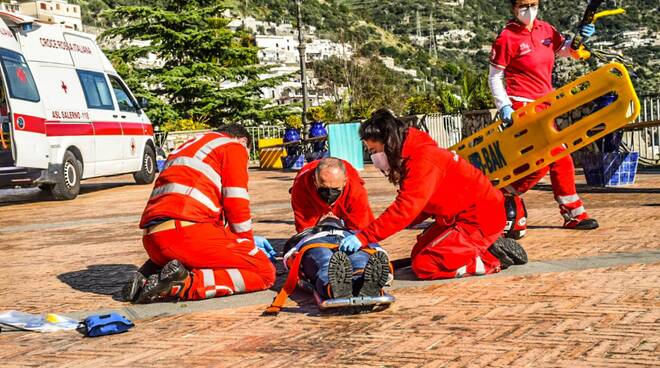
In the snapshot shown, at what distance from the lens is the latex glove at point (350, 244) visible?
5.21 metres

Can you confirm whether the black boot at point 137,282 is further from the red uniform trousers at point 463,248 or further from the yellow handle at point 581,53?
the yellow handle at point 581,53

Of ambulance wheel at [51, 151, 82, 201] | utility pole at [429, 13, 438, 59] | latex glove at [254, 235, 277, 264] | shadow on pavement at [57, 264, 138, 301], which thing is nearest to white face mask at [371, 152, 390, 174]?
latex glove at [254, 235, 277, 264]

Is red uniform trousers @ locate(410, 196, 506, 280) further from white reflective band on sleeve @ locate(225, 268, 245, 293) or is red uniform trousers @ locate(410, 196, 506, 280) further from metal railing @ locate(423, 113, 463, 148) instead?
metal railing @ locate(423, 113, 463, 148)

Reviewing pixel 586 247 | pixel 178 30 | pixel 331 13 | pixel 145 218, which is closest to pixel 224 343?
pixel 145 218

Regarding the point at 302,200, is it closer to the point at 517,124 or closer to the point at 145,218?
the point at 145,218

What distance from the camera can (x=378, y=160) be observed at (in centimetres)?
560

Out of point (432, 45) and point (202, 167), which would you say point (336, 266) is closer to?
point (202, 167)

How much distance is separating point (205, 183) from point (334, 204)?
96 centimetres

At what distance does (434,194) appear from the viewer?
589 centimetres

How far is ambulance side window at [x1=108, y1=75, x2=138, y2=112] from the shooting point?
17.7 metres

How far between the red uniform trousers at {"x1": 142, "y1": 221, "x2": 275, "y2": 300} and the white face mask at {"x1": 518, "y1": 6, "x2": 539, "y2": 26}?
11.2 ft

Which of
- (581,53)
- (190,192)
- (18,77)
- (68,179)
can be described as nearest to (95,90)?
(68,179)

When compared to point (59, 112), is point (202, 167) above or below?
below

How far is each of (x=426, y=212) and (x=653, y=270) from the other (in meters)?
1.52
